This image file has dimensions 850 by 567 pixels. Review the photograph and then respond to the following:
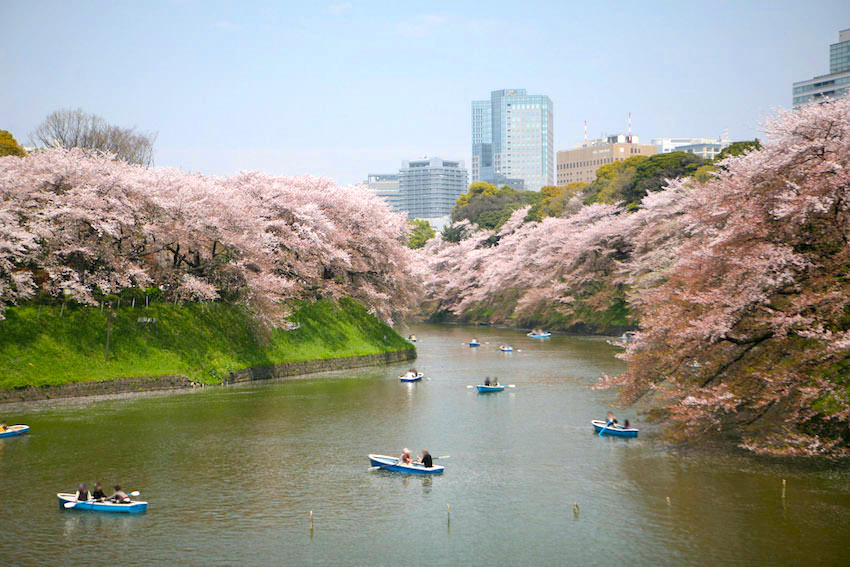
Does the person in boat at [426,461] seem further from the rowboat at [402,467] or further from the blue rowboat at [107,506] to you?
the blue rowboat at [107,506]

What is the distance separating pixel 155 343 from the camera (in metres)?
47.9

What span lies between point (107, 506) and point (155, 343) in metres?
24.1

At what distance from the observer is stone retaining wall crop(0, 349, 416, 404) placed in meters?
40.8

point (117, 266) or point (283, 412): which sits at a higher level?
point (117, 266)

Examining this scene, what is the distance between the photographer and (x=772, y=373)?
28531 mm

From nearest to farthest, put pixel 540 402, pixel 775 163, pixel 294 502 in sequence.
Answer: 1. pixel 294 502
2. pixel 775 163
3. pixel 540 402

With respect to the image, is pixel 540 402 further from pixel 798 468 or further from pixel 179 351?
pixel 179 351

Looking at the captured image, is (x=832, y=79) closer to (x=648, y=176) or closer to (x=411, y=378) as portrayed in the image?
(x=648, y=176)

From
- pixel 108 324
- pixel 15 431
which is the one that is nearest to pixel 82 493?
pixel 15 431

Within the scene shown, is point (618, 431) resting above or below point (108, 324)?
below

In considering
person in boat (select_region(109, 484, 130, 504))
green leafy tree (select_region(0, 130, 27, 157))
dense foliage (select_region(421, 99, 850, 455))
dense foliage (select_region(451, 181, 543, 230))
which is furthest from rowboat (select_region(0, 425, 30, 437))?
dense foliage (select_region(451, 181, 543, 230))

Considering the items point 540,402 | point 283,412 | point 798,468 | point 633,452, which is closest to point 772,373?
point 798,468

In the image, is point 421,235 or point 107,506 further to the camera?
point 421,235

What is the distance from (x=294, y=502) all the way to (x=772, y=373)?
17.4 m
